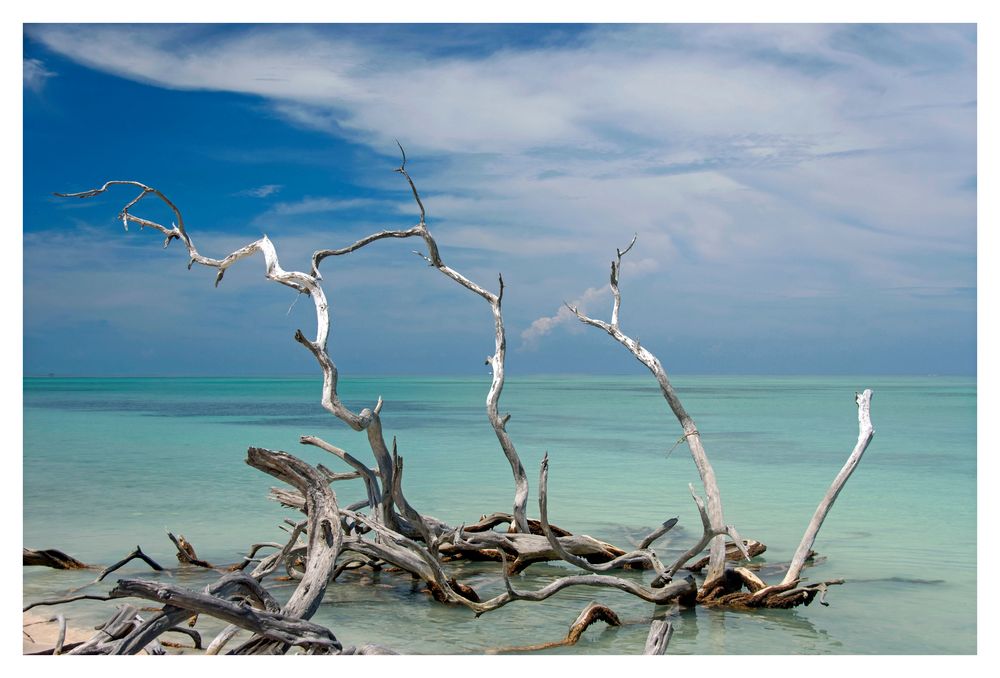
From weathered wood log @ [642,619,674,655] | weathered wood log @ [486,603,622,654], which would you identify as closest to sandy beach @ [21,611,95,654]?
weathered wood log @ [486,603,622,654]

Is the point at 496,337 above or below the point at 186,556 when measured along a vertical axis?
above

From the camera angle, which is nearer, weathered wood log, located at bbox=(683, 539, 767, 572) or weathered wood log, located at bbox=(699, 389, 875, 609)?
weathered wood log, located at bbox=(699, 389, 875, 609)

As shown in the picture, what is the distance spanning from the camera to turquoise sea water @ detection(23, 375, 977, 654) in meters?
4.79

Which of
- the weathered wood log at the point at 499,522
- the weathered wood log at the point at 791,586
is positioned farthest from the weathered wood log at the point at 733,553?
the weathered wood log at the point at 499,522

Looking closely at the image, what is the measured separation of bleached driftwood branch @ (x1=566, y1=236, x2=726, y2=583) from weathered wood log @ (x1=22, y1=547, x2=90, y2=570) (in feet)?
12.6

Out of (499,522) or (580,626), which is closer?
(580,626)

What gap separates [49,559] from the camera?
616cm

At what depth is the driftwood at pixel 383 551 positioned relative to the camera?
378cm

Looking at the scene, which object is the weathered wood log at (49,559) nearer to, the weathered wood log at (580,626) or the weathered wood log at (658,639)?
the weathered wood log at (580,626)

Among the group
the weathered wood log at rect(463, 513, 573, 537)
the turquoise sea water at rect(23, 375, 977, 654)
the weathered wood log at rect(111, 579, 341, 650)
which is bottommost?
the turquoise sea water at rect(23, 375, 977, 654)

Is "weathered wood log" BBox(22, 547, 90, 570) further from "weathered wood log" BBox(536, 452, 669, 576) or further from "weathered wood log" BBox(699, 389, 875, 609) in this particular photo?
"weathered wood log" BBox(699, 389, 875, 609)

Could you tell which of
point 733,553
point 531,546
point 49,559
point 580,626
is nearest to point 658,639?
point 580,626

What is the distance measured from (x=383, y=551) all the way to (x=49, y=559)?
2.74 m

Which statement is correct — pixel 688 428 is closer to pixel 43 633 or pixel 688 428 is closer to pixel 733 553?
pixel 733 553
